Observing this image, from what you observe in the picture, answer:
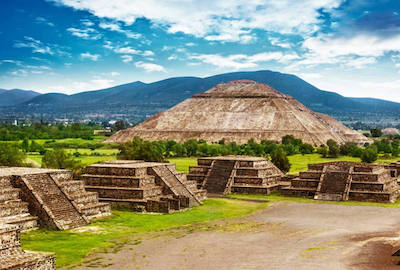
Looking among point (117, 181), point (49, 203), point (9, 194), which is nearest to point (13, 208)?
point (9, 194)

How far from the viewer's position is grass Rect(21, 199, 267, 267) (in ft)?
87.2

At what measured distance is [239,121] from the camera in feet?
479

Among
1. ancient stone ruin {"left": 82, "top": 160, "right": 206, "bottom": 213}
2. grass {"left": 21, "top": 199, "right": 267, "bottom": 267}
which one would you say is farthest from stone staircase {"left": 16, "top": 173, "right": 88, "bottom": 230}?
ancient stone ruin {"left": 82, "top": 160, "right": 206, "bottom": 213}

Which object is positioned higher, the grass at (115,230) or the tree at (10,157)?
the tree at (10,157)

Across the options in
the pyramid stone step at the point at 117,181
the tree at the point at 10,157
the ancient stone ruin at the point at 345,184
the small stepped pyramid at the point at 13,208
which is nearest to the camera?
the small stepped pyramid at the point at 13,208

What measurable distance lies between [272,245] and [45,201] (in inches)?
558

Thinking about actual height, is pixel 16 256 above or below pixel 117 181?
below

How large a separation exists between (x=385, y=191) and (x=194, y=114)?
111603 millimetres

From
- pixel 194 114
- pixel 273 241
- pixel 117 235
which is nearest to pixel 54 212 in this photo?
pixel 117 235

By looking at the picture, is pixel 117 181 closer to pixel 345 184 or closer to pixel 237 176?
pixel 237 176

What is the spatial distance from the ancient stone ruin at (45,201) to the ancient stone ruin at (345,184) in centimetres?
2036

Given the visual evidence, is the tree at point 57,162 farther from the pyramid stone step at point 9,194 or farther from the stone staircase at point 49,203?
the pyramid stone step at point 9,194

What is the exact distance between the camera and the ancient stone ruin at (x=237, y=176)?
51750 millimetres

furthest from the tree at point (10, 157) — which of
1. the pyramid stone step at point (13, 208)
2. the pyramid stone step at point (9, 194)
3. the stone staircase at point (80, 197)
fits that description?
the pyramid stone step at point (13, 208)
